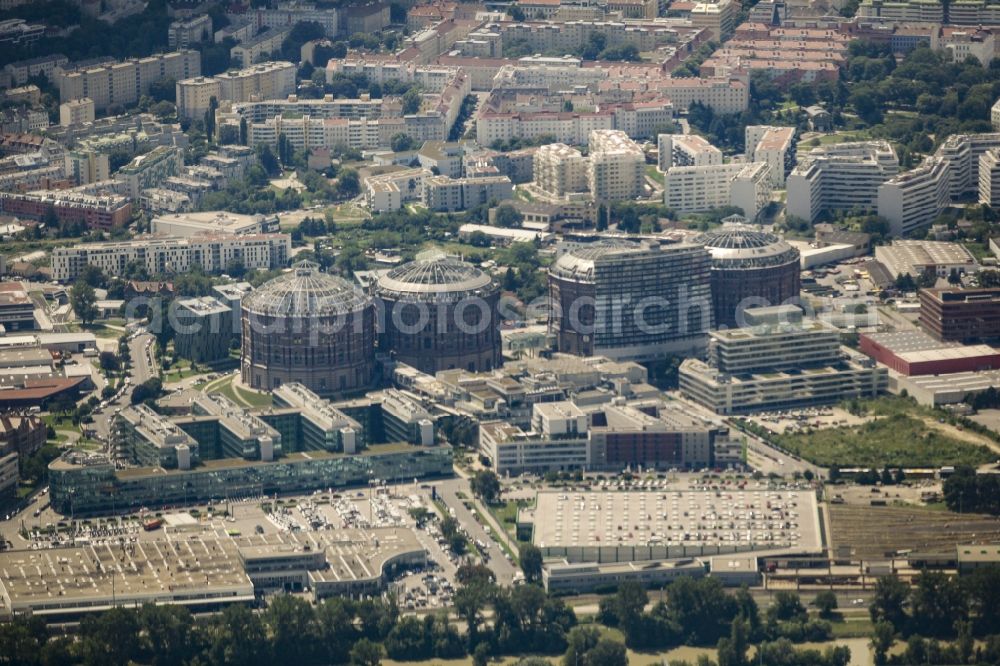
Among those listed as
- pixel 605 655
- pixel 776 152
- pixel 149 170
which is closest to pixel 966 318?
pixel 776 152

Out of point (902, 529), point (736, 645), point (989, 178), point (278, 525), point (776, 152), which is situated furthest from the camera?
point (776, 152)

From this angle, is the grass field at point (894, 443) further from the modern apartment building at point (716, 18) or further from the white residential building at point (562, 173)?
the modern apartment building at point (716, 18)

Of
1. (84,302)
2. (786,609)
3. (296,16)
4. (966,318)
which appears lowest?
(786,609)

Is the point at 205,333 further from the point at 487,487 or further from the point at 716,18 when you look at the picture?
the point at 716,18

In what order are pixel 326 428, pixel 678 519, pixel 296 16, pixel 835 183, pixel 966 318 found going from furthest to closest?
1. pixel 296 16
2. pixel 835 183
3. pixel 966 318
4. pixel 326 428
5. pixel 678 519

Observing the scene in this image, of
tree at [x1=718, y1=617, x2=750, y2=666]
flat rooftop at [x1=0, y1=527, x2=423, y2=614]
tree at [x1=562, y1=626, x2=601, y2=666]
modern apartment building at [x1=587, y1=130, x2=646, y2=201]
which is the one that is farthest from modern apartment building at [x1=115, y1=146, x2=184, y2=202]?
tree at [x1=718, y1=617, x2=750, y2=666]

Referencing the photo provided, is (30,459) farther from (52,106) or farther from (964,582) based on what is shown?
(52,106)
